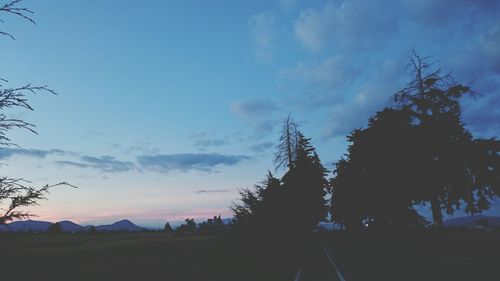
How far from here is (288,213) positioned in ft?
110

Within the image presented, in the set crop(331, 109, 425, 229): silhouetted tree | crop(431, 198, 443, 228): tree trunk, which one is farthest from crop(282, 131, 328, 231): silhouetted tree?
crop(431, 198, 443, 228): tree trunk

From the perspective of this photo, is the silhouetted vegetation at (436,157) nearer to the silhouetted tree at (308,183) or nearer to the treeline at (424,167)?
the treeline at (424,167)

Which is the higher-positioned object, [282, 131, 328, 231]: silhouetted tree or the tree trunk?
[282, 131, 328, 231]: silhouetted tree

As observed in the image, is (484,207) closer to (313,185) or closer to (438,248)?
(438,248)

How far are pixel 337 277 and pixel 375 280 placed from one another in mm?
1612

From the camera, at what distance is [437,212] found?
109 feet

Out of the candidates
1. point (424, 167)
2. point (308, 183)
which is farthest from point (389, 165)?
point (308, 183)

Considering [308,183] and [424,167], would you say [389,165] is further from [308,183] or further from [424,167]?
[308,183]

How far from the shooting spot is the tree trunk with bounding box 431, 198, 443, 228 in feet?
108

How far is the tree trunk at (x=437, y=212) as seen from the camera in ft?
108

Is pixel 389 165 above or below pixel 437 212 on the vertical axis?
above

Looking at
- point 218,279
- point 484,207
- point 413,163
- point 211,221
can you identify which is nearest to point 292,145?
point 413,163

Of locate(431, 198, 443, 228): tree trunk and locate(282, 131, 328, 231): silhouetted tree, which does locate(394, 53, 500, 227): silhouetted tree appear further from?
locate(282, 131, 328, 231): silhouetted tree

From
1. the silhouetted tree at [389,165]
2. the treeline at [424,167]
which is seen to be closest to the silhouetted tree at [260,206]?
the treeline at [424,167]
